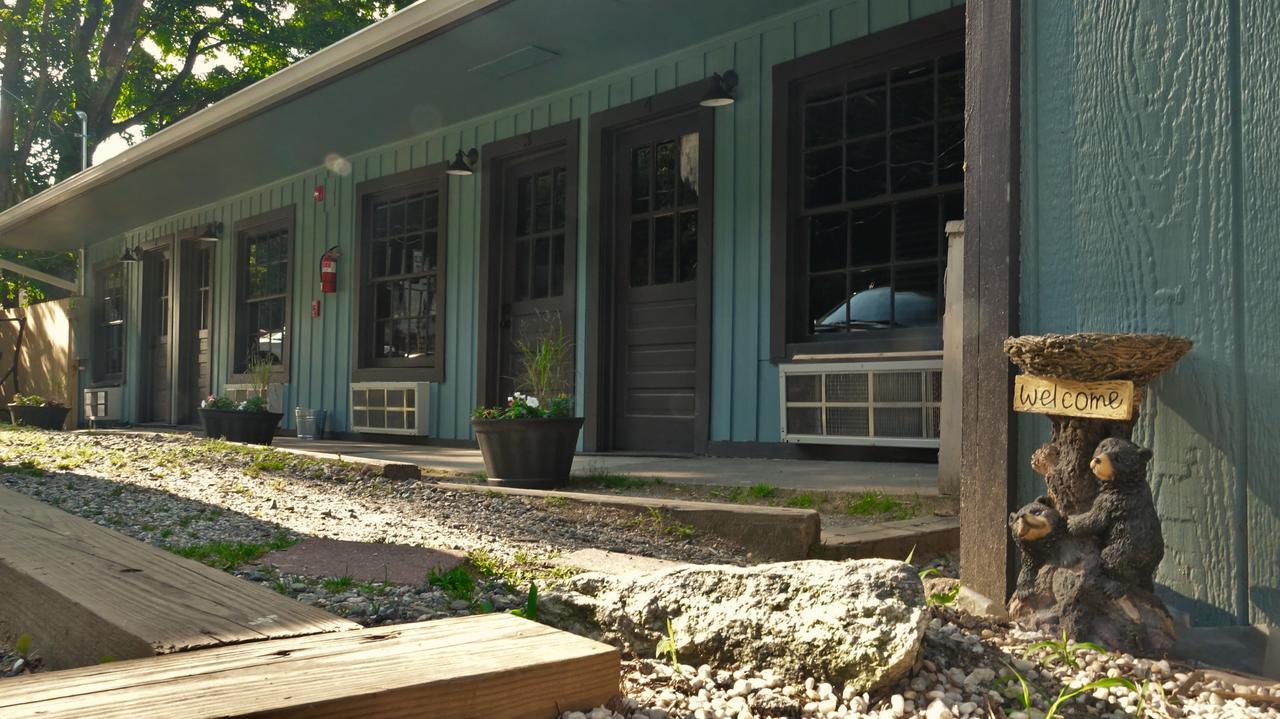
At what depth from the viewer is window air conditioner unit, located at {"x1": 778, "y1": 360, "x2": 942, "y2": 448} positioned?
17.2 ft

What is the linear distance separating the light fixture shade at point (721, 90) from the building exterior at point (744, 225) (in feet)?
0.15

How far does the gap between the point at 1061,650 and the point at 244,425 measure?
724 centimetres

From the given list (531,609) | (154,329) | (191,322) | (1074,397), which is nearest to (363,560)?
(531,609)

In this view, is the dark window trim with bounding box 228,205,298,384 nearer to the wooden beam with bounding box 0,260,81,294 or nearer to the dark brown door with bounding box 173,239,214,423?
the dark brown door with bounding box 173,239,214,423

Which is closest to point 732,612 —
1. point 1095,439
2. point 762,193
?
point 1095,439

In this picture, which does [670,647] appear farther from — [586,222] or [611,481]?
[586,222]

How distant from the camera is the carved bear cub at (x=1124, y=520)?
1919 mm

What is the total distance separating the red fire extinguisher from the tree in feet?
31.4

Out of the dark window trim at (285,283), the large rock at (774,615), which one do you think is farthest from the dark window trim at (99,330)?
the large rock at (774,615)

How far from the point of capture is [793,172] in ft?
19.5

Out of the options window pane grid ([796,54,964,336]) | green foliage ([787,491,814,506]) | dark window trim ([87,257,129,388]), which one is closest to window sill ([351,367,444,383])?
window pane grid ([796,54,964,336])

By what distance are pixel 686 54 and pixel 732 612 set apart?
5338 millimetres

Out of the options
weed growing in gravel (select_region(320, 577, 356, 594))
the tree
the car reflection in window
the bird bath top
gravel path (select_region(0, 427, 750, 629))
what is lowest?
gravel path (select_region(0, 427, 750, 629))

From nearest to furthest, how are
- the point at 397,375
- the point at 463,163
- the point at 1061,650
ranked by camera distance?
1. the point at 1061,650
2. the point at 463,163
3. the point at 397,375
